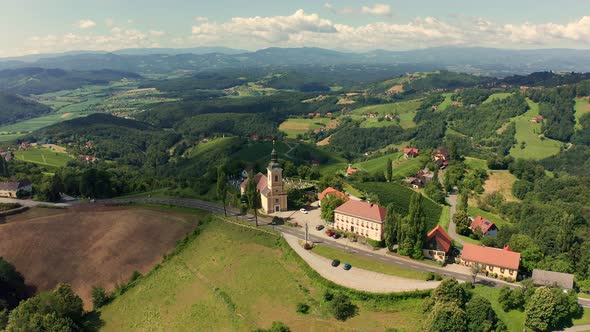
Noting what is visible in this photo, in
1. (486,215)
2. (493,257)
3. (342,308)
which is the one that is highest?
(493,257)

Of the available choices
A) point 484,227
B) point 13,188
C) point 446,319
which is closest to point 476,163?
point 484,227

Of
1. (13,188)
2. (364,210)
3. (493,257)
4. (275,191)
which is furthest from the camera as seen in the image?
(13,188)

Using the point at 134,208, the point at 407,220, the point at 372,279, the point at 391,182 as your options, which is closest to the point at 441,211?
the point at 391,182

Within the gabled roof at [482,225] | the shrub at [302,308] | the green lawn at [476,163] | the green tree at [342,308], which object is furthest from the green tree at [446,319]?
the green lawn at [476,163]

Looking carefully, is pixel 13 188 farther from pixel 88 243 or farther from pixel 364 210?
pixel 364 210

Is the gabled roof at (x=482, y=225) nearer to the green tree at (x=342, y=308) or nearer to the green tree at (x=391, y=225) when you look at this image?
the green tree at (x=391, y=225)

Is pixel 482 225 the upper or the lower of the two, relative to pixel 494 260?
lower

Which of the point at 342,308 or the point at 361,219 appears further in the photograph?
→ the point at 361,219
